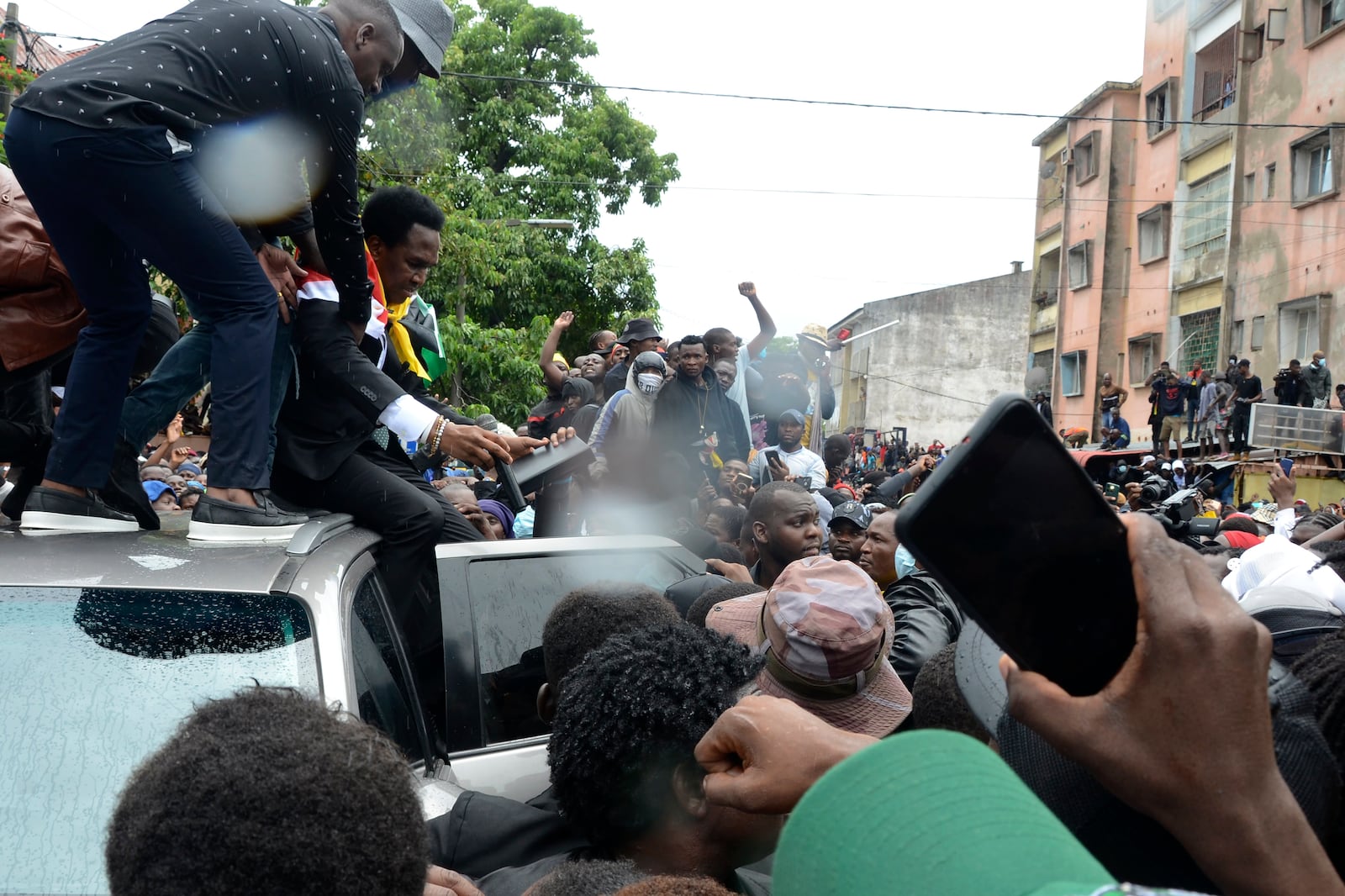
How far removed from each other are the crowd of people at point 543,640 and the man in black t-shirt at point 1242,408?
67.7ft

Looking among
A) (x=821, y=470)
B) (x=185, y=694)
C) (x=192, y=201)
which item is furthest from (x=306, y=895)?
(x=821, y=470)

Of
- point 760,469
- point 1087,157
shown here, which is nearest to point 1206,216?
point 1087,157

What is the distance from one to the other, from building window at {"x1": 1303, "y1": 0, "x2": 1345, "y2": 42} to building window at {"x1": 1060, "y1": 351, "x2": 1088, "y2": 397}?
12.4 m

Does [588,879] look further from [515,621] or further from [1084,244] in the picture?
[1084,244]

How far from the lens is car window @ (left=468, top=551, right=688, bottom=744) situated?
354 cm

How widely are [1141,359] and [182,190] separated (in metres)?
33.8

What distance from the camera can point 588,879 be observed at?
5.67ft

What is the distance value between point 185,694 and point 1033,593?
68.0 inches

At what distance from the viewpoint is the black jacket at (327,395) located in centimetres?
346

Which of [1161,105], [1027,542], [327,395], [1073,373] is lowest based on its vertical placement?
[1027,542]

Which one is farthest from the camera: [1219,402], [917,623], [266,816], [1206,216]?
[1206,216]

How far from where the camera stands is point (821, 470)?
403 inches

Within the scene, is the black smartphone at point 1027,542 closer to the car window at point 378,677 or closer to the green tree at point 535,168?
the car window at point 378,677

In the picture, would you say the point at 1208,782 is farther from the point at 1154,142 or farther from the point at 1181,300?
the point at 1154,142
